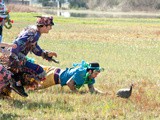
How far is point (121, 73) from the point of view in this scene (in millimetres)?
11625

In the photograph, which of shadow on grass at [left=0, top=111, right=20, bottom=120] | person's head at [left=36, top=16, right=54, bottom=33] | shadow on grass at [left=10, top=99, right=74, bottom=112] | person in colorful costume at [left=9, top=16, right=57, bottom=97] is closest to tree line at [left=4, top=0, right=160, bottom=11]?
person in colorful costume at [left=9, top=16, right=57, bottom=97]

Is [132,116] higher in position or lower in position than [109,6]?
higher

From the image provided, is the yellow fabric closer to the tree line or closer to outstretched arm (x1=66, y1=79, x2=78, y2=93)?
outstretched arm (x1=66, y1=79, x2=78, y2=93)

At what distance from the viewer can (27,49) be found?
26.1 feet

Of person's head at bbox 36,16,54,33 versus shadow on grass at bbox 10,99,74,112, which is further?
person's head at bbox 36,16,54,33

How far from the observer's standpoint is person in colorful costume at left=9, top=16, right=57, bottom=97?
7.77 meters

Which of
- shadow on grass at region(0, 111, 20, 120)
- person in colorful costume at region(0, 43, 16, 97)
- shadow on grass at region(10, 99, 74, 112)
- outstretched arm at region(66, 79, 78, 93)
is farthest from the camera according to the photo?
outstretched arm at region(66, 79, 78, 93)

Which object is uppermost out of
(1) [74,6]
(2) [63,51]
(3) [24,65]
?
(3) [24,65]

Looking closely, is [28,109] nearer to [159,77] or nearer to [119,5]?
[159,77]

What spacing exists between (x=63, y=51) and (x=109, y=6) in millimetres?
79076

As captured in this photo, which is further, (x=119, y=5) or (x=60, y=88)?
(x=119, y=5)

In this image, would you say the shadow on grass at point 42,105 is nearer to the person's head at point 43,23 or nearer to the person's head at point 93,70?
the person's head at point 93,70

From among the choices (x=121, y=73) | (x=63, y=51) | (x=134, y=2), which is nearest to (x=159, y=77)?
(x=121, y=73)

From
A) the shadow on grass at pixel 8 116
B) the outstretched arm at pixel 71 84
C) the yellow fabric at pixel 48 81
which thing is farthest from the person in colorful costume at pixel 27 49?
the shadow on grass at pixel 8 116
